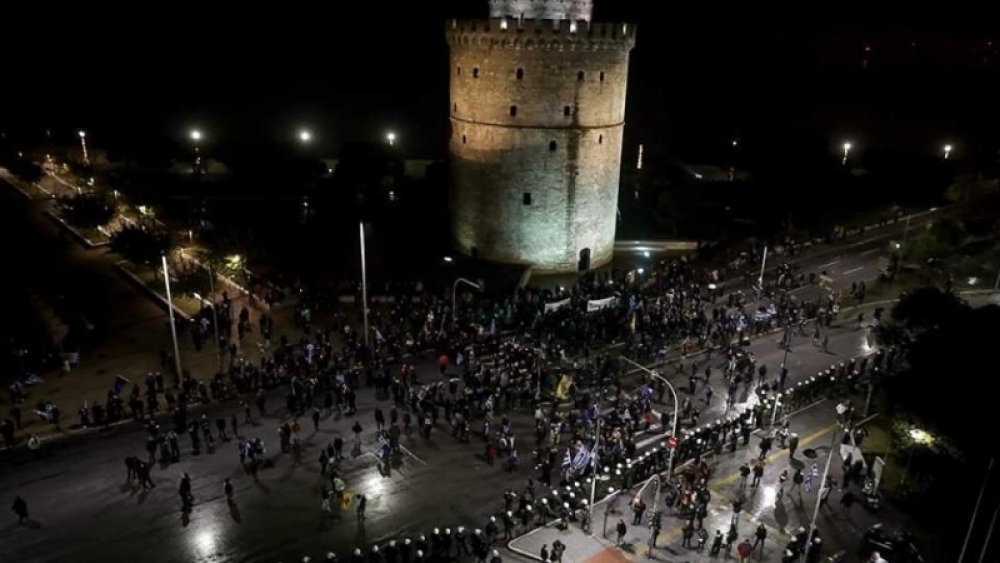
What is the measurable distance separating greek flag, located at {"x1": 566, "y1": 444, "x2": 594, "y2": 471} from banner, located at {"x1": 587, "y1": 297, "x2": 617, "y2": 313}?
11926 millimetres

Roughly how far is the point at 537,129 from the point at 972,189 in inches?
1561

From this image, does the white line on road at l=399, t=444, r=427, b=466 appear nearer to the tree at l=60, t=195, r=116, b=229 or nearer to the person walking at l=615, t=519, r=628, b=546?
the person walking at l=615, t=519, r=628, b=546

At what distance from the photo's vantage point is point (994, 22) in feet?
293

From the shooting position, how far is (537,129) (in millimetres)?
41094

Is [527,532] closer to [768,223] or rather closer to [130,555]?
[130,555]

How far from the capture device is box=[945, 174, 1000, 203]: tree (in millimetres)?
58906

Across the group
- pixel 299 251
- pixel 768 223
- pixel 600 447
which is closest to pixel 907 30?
pixel 768 223

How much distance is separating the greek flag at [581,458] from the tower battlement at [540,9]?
24.8m

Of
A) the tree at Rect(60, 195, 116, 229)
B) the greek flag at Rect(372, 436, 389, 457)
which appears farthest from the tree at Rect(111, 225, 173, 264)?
the greek flag at Rect(372, 436, 389, 457)

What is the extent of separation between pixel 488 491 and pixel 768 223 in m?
41.5

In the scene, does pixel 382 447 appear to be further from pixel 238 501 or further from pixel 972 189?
pixel 972 189

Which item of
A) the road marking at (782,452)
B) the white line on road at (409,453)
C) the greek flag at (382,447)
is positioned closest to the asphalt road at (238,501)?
the white line on road at (409,453)

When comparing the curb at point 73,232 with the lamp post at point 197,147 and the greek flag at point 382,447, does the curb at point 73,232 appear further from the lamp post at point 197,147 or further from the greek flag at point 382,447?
the greek flag at point 382,447

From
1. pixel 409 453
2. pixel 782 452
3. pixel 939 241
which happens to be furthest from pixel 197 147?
pixel 939 241
